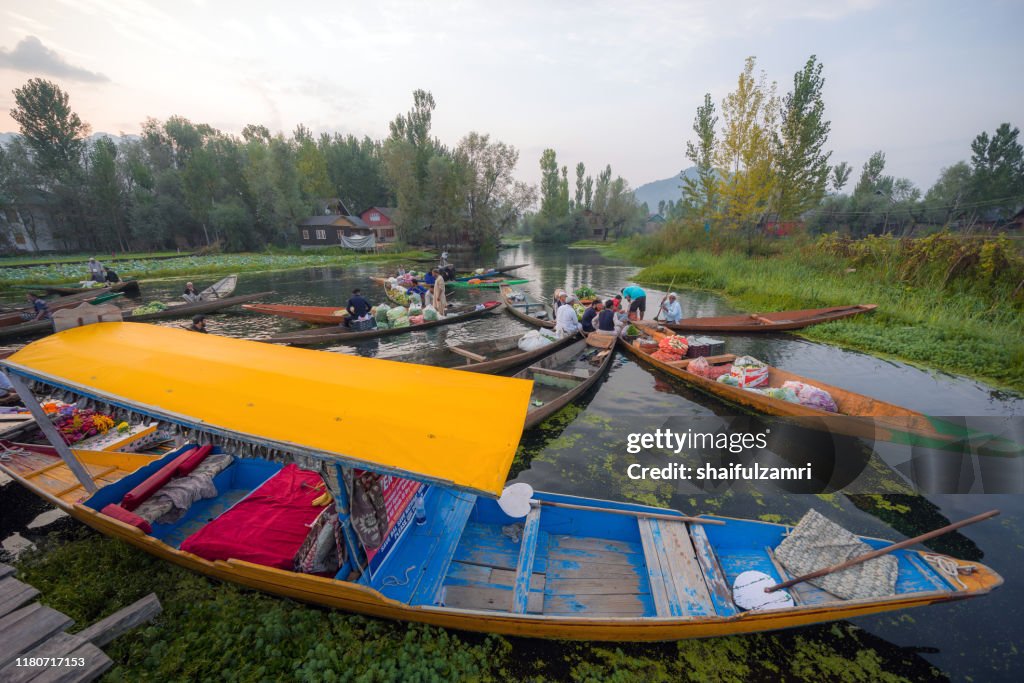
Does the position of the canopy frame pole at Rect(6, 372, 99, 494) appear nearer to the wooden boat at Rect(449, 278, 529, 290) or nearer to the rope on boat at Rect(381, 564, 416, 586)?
the rope on boat at Rect(381, 564, 416, 586)

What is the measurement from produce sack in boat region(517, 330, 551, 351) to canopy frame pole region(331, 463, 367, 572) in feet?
28.0

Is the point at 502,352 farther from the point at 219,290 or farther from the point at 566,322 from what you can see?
the point at 219,290

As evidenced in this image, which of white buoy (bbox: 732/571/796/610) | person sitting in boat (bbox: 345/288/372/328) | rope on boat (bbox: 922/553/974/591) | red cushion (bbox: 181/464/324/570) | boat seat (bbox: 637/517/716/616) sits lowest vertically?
white buoy (bbox: 732/571/796/610)

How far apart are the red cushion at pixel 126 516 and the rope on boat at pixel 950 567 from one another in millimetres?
8826

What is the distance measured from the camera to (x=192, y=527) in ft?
17.4

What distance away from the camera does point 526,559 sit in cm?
446

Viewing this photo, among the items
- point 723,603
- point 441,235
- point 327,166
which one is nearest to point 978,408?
point 723,603

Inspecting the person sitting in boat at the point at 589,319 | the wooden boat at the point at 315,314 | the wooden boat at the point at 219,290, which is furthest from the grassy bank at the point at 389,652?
the wooden boat at the point at 219,290

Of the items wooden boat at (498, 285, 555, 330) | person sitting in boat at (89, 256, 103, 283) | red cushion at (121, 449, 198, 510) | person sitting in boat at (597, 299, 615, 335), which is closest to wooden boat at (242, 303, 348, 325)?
wooden boat at (498, 285, 555, 330)

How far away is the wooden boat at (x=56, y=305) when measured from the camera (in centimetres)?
1523

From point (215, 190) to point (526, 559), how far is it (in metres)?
68.0

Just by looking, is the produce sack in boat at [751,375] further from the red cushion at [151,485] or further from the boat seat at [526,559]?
the red cushion at [151,485]

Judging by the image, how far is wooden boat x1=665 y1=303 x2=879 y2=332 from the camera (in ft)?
49.9

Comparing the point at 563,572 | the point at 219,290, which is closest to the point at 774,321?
the point at 563,572
